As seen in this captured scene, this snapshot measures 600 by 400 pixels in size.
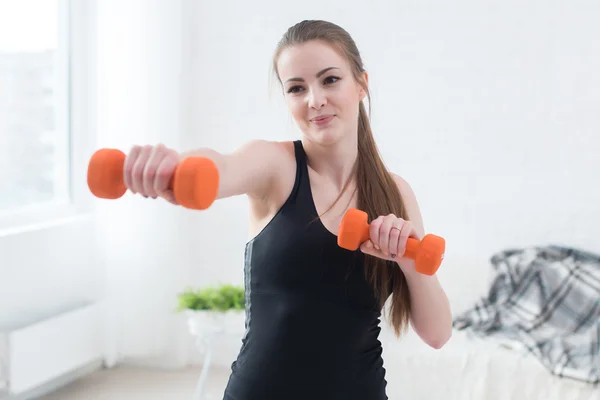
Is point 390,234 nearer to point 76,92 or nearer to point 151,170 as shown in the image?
point 151,170

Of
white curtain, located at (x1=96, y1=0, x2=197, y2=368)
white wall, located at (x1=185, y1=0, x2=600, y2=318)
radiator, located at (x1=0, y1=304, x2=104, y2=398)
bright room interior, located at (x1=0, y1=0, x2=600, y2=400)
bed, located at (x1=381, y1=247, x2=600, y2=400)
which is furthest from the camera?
white curtain, located at (x1=96, y1=0, x2=197, y2=368)

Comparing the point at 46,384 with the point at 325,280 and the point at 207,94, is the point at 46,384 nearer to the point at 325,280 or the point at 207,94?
the point at 207,94

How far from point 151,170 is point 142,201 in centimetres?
300

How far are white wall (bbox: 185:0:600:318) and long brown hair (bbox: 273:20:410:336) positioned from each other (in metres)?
2.19

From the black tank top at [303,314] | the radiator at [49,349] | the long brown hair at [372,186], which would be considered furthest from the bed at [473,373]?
the black tank top at [303,314]

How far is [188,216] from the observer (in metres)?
3.94

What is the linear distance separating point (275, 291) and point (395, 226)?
250mm

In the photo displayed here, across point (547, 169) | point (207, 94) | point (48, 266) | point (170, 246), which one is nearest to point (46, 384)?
point (48, 266)

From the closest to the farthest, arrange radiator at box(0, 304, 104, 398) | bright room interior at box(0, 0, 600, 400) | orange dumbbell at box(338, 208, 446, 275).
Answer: orange dumbbell at box(338, 208, 446, 275)
radiator at box(0, 304, 104, 398)
bright room interior at box(0, 0, 600, 400)

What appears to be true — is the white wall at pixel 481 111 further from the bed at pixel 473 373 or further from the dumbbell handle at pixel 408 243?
the dumbbell handle at pixel 408 243

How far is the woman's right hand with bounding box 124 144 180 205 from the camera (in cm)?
78

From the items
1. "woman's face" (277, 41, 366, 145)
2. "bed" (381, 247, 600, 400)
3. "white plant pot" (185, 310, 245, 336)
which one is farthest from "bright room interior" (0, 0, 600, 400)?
"woman's face" (277, 41, 366, 145)

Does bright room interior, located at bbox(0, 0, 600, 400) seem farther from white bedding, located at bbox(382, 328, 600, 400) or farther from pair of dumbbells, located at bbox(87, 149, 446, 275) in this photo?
pair of dumbbells, located at bbox(87, 149, 446, 275)

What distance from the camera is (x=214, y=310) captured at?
305 centimetres
